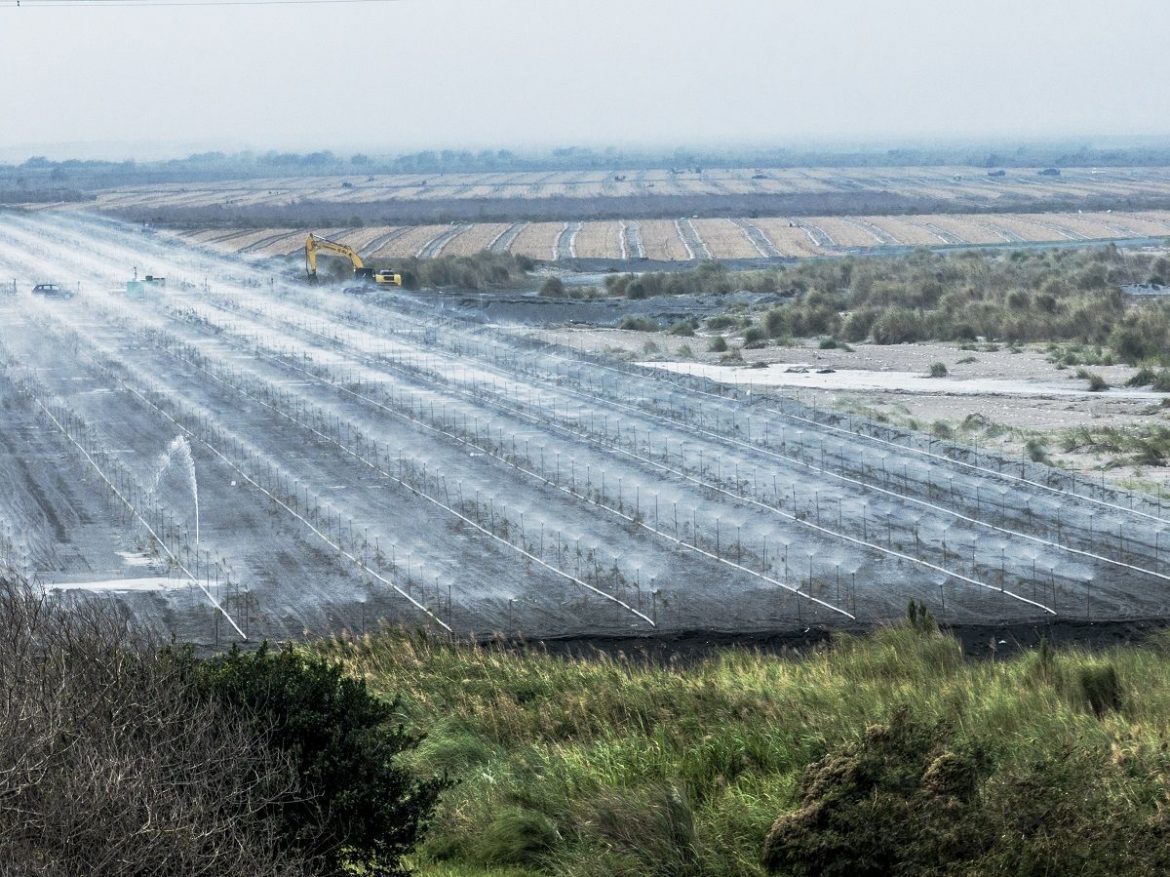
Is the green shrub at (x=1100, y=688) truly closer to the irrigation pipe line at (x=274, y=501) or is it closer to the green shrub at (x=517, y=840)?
the green shrub at (x=517, y=840)

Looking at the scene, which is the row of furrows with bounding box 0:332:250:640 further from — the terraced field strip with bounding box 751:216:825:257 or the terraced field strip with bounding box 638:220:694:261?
the terraced field strip with bounding box 751:216:825:257

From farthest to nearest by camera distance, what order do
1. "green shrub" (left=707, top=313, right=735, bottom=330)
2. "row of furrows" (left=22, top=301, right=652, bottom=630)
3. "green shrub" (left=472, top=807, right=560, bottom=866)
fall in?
→ "green shrub" (left=707, top=313, right=735, bottom=330) → "row of furrows" (left=22, top=301, right=652, bottom=630) → "green shrub" (left=472, top=807, right=560, bottom=866)

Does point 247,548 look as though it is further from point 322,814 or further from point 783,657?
point 322,814

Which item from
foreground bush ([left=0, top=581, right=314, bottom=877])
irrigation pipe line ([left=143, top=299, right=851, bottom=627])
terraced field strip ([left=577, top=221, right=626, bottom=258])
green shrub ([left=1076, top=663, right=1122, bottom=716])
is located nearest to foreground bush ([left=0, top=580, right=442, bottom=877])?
foreground bush ([left=0, top=581, right=314, bottom=877])

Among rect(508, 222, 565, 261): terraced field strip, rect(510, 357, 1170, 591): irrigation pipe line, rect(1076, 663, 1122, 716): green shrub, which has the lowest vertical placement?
rect(508, 222, 565, 261): terraced field strip

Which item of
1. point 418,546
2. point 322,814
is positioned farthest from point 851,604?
point 322,814

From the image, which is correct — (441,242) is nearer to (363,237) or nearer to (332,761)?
(363,237)
